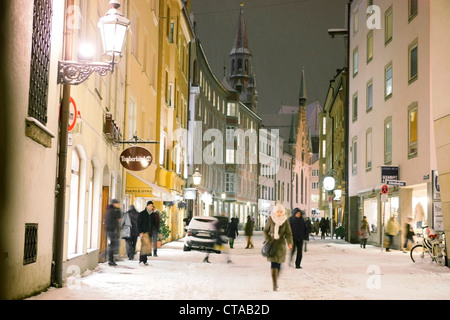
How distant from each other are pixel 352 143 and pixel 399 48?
12385mm

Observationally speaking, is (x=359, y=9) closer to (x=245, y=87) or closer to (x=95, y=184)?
(x=95, y=184)

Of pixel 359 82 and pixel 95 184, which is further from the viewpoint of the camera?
pixel 359 82

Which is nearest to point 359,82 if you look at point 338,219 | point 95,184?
point 338,219

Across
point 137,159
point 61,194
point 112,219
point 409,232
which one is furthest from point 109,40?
point 409,232

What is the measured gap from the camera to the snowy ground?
12.2 m

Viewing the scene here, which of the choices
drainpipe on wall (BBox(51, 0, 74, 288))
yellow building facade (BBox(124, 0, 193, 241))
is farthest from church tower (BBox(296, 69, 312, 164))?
drainpipe on wall (BBox(51, 0, 74, 288))

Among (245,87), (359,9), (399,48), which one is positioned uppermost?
(245,87)

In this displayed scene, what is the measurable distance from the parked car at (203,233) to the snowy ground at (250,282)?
11.6 feet

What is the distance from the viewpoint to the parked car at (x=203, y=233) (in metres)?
25.1

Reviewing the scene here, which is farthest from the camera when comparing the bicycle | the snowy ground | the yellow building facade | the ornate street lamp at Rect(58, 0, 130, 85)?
the yellow building facade

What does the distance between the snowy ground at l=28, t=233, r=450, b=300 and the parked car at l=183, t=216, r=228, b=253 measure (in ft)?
11.6

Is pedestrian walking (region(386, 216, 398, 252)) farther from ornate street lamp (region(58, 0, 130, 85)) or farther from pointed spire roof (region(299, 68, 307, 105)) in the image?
pointed spire roof (region(299, 68, 307, 105))

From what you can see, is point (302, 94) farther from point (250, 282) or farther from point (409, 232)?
point (250, 282)
